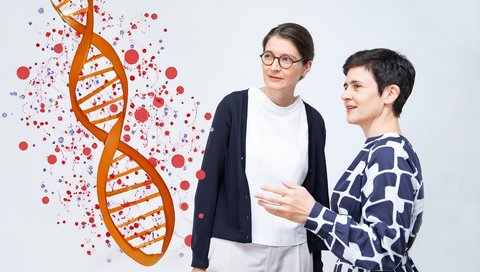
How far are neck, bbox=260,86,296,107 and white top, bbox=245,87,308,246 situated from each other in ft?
0.05

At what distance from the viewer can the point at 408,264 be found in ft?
5.06

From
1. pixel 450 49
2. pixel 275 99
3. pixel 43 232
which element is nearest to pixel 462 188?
pixel 450 49

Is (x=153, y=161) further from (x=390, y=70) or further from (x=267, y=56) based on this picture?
(x=390, y=70)

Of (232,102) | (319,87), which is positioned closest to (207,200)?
(232,102)

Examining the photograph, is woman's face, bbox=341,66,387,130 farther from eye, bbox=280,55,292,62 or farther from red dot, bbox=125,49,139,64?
red dot, bbox=125,49,139,64

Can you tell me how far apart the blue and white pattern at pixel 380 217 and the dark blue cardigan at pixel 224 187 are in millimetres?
511

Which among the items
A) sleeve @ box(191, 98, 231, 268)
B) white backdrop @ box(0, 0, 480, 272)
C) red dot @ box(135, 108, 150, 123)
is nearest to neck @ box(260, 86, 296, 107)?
sleeve @ box(191, 98, 231, 268)

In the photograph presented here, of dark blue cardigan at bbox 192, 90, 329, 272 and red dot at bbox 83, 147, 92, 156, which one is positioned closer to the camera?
dark blue cardigan at bbox 192, 90, 329, 272

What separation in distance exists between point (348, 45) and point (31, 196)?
5.53ft

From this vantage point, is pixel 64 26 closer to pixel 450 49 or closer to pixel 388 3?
pixel 388 3

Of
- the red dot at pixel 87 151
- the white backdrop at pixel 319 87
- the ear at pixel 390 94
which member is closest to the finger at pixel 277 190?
the ear at pixel 390 94

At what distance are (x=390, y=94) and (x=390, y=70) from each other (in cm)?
6

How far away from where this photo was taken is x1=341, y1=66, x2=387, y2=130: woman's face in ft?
4.96

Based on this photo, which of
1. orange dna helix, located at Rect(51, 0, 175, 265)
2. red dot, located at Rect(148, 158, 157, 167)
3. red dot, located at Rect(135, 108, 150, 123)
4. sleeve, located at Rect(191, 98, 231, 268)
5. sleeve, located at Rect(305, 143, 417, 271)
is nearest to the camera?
sleeve, located at Rect(305, 143, 417, 271)
